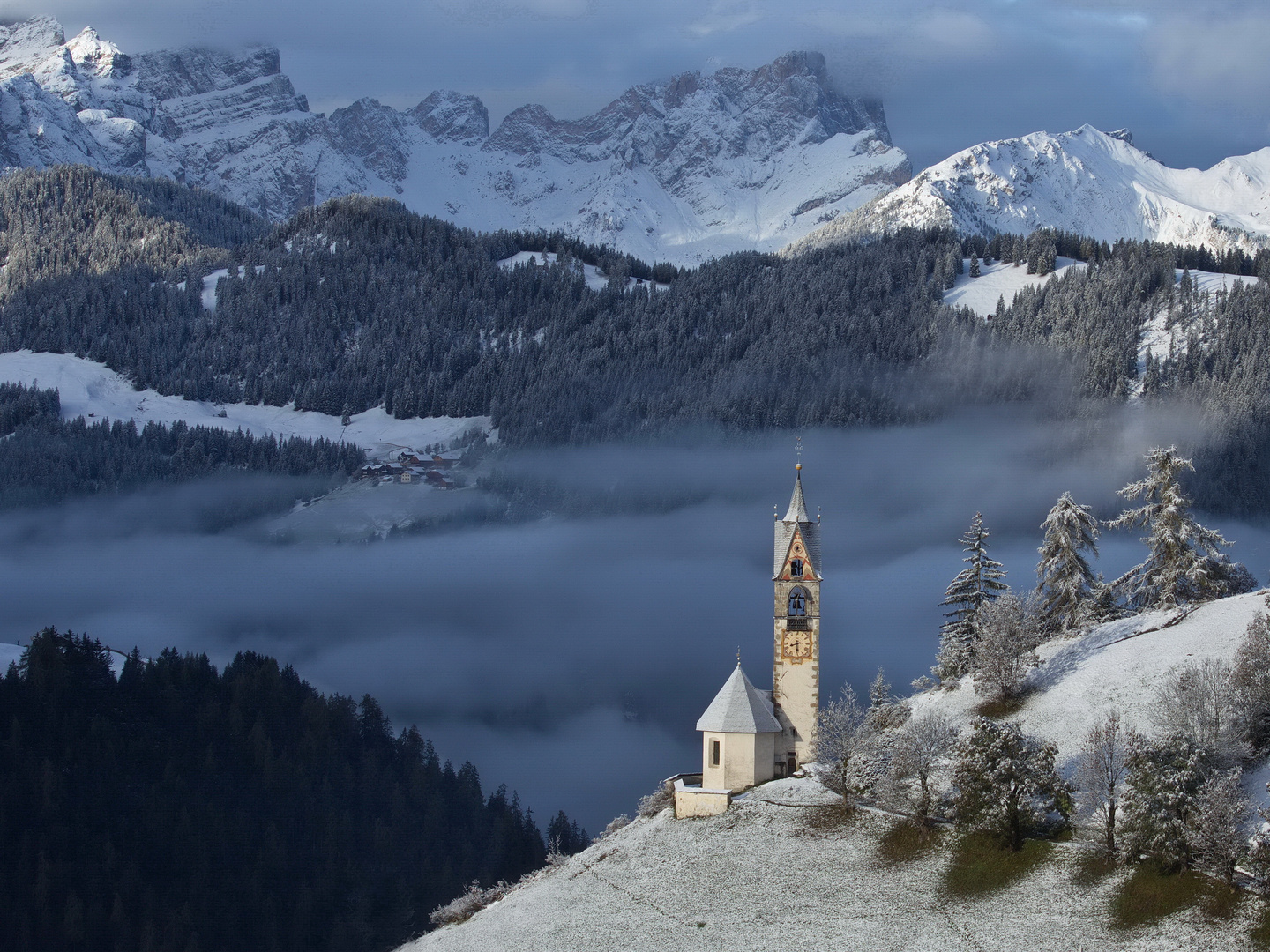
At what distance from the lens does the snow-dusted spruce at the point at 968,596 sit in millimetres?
101812

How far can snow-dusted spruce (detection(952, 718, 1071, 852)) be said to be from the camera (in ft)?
250

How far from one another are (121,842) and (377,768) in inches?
1168

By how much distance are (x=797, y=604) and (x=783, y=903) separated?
27124 mm

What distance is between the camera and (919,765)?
82.0 meters

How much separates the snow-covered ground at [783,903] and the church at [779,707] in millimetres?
3177

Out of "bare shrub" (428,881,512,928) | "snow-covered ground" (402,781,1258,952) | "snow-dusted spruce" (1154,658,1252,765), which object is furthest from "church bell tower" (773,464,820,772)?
"snow-dusted spruce" (1154,658,1252,765)

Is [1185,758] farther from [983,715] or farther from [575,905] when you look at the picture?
[575,905]

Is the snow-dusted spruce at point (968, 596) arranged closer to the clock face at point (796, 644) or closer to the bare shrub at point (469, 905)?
the clock face at point (796, 644)

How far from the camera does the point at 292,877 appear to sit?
15200 centimetres

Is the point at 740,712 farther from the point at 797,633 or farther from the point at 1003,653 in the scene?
the point at 1003,653

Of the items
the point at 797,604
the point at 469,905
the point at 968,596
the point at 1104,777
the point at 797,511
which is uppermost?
the point at 797,511

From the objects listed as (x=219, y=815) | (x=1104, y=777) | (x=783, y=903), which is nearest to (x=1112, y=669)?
(x=1104, y=777)

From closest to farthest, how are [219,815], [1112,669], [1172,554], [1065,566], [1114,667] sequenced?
[1112,669]
[1114,667]
[1172,554]
[1065,566]
[219,815]

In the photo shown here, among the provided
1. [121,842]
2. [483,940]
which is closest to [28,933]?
[121,842]
